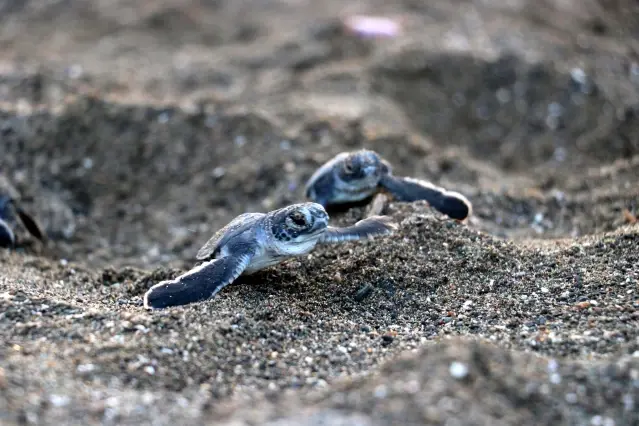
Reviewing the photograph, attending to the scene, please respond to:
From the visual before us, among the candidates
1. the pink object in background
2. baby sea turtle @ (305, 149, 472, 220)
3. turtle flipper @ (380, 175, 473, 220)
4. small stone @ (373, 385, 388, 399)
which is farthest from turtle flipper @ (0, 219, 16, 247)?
the pink object in background

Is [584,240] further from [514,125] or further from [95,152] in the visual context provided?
[95,152]

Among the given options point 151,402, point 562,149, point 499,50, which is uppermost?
point 151,402

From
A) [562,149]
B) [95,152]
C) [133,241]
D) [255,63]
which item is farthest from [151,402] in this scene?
[255,63]

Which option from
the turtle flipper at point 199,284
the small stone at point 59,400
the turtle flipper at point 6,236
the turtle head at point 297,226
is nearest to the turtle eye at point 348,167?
the turtle head at point 297,226

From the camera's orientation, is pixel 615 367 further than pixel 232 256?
No

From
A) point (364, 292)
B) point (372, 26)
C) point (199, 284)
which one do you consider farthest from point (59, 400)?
point (372, 26)

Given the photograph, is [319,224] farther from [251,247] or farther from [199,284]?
[199,284]
